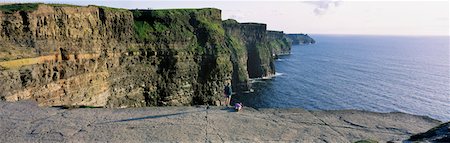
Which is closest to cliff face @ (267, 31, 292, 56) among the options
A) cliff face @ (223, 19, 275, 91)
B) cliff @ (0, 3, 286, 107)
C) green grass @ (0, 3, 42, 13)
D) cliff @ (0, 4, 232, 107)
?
cliff face @ (223, 19, 275, 91)

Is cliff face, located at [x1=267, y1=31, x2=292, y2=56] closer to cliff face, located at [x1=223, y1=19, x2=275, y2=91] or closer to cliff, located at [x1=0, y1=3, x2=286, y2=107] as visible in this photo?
cliff face, located at [x1=223, y1=19, x2=275, y2=91]

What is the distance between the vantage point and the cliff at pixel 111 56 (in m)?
28.9

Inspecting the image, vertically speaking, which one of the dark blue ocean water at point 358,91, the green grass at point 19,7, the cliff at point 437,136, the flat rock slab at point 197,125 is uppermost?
the green grass at point 19,7

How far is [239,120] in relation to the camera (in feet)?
45.7

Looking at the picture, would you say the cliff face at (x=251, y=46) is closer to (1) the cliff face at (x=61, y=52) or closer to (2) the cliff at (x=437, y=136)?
(1) the cliff face at (x=61, y=52)

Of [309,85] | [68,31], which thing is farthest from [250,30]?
[68,31]

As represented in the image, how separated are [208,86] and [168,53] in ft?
31.6

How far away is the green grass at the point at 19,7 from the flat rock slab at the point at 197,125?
57.1ft

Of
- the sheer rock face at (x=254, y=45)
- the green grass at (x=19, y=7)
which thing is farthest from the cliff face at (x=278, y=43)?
the green grass at (x=19, y=7)

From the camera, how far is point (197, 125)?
13188 mm

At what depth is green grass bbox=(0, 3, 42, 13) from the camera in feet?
95.0

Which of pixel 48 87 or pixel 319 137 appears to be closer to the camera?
pixel 319 137

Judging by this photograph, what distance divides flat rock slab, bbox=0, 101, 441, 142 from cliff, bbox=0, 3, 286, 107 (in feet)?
30.4

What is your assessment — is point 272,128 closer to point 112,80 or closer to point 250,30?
point 112,80
